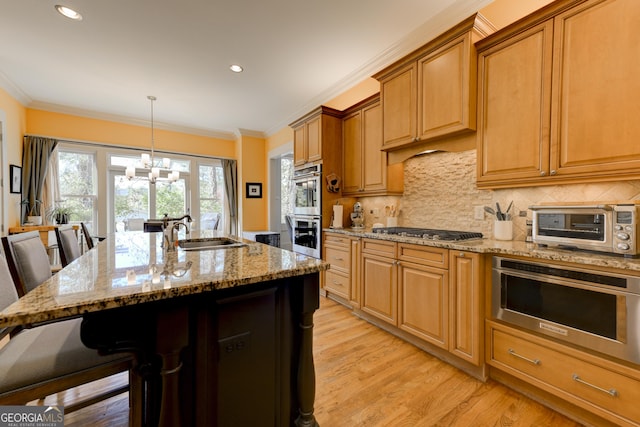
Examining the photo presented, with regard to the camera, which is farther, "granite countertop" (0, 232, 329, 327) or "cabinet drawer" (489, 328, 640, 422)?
"cabinet drawer" (489, 328, 640, 422)

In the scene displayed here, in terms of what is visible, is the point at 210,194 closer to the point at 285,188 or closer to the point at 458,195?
the point at 285,188

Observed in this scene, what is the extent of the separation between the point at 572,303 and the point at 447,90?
5.67 feet

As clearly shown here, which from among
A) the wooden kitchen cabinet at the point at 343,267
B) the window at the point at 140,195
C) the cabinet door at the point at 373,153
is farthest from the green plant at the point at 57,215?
the cabinet door at the point at 373,153

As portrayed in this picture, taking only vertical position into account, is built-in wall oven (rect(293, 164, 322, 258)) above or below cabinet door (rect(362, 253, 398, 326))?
above

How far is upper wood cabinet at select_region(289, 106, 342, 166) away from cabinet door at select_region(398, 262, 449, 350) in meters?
1.85

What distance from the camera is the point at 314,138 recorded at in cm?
359

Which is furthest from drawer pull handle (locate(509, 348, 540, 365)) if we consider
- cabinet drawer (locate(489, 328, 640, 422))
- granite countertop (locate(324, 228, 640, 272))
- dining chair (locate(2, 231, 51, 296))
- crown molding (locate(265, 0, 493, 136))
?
dining chair (locate(2, 231, 51, 296))

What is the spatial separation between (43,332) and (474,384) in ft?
8.08

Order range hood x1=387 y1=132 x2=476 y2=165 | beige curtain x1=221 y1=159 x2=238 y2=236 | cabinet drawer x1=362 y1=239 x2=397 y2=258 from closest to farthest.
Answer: range hood x1=387 y1=132 x2=476 y2=165 → cabinet drawer x1=362 y1=239 x2=397 y2=258 → beige curtain x1=221 y1=159 x2=238 y2=236

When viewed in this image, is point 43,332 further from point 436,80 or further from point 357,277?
point 436,80

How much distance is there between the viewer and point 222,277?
1001 millimetres

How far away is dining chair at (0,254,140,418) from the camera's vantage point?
3.01 ft

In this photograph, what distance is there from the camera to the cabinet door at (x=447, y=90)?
2102 mm

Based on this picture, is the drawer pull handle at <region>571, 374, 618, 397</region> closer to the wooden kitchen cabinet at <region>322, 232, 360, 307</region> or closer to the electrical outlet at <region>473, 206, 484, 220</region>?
the electrical outlet at <region>473, 206, 484, 220</region>
